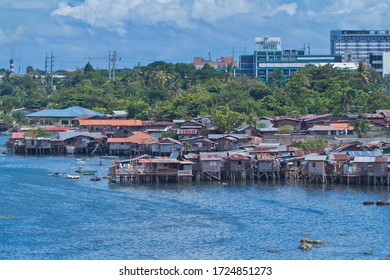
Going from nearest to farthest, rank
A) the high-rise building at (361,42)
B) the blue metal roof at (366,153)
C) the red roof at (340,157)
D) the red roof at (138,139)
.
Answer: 1. the red roof at (340,157)
2. the blue metal roof at (366,153)
3. the red roof at (138,139)
4. the high-rise building at (361,42)

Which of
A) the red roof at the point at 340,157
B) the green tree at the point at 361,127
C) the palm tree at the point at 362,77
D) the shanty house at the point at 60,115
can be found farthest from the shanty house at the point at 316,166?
the shanty house at the point at 60,115

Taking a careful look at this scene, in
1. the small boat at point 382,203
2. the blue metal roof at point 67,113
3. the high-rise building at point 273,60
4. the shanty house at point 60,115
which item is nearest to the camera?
the small boat at point 382,203

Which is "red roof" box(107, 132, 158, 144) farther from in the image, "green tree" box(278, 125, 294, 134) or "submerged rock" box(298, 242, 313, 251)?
"submerged rock" box(298, 242, 313, 251)

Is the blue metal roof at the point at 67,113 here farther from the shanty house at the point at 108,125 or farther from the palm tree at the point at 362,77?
the palm tree at the point at 362,77

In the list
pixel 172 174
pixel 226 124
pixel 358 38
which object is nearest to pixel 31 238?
pixel 172 174

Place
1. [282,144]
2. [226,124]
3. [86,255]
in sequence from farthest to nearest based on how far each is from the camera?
1. [226,124]
2. [282,144]
3. [86,255]

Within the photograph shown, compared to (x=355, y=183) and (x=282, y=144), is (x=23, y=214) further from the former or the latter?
(x=282, y=144)
